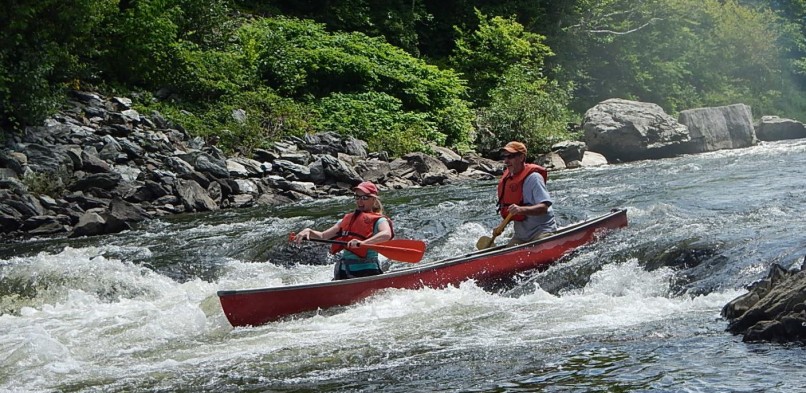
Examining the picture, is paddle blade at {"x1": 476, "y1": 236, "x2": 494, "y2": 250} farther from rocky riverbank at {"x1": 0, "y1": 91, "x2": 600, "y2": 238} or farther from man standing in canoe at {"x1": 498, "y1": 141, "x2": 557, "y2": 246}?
rocky riverbank at {"x1": 0, "y1": 91, "x2": 600, "y2": 238}

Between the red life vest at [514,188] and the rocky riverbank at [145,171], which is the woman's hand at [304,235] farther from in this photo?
the rocky riverbank at [145,171]

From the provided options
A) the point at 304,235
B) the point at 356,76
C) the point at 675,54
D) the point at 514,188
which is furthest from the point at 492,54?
the point at 304,235

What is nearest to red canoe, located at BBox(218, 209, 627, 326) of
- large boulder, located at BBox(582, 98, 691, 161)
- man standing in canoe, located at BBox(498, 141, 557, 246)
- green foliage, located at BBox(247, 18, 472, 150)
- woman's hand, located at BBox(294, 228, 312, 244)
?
man standing in canoe, located at BBox(498, 141, 557, 246)

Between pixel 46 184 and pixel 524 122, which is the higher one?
pixel 524 122

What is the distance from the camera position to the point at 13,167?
1574 cm

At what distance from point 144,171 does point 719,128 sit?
51.1 ft

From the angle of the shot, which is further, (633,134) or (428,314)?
(633,134)

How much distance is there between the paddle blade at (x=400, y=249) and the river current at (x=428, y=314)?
0.38 meters

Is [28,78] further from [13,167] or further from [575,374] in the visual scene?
[575,374]

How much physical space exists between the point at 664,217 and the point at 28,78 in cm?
1098

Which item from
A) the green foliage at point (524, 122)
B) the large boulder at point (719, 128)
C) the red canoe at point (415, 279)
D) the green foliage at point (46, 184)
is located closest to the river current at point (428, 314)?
the red canoe at point (415, 279)

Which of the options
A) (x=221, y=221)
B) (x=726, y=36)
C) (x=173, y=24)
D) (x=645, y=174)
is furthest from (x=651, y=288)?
(x=726, y=36)

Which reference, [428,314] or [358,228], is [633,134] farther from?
[428,314]

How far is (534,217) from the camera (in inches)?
379
